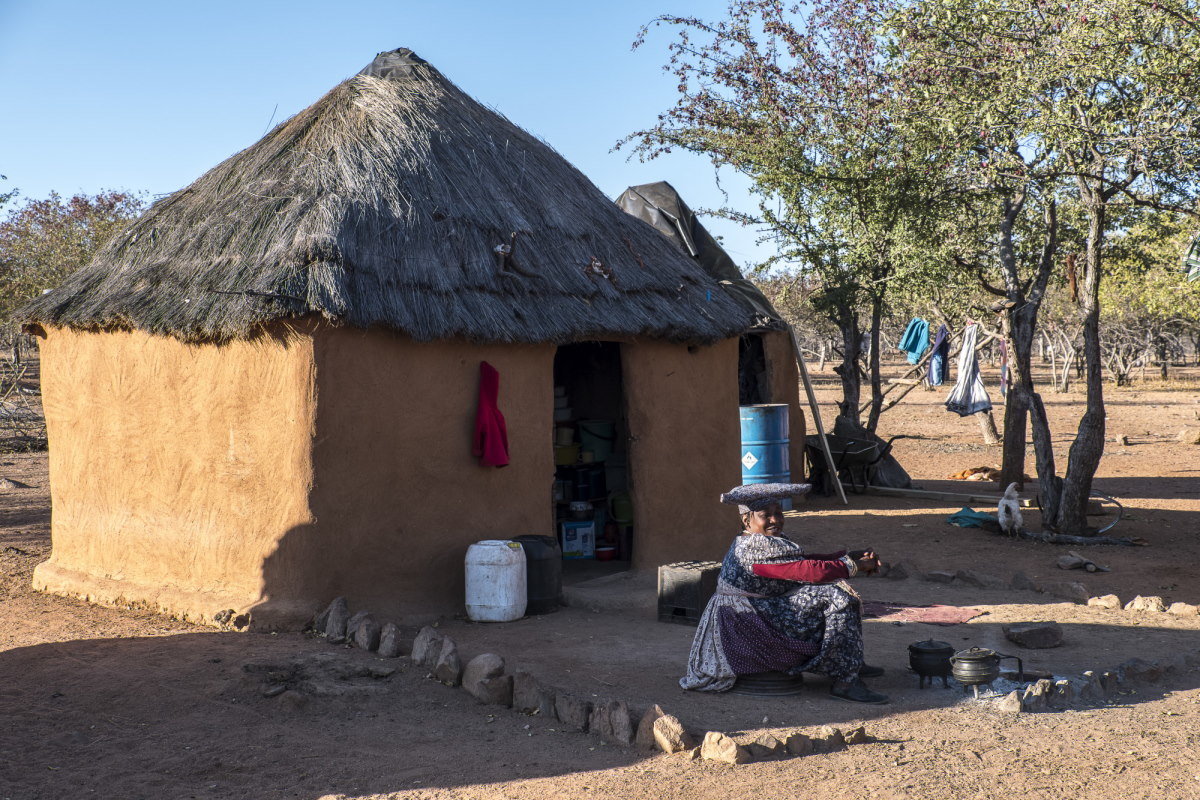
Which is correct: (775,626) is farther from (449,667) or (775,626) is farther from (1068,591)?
(1068,591)

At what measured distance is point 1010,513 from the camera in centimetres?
1095

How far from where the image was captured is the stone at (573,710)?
200 inches

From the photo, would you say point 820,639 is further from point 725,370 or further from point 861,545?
point 861,545

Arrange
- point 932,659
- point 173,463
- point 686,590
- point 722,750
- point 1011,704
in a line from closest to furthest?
point 722,750
point 1011,704
point 932,659
point 686,590
point 173,463

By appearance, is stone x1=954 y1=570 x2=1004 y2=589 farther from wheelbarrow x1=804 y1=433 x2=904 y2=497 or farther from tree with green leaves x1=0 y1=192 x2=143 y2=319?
tree with green leaves x1=0 y1=192 x2=143 y2=319

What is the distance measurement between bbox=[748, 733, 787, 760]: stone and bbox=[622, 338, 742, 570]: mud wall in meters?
3.96

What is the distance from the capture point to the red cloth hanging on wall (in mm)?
7500

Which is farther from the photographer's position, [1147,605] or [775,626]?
[1147,605]

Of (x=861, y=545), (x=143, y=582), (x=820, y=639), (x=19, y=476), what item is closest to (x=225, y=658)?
(x=143, y=582)

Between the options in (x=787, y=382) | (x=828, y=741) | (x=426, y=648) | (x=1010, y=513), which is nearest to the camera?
(x=828, y=741)

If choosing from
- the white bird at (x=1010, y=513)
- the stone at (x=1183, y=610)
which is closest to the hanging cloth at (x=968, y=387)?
the white bird at (x=1010, y=513)

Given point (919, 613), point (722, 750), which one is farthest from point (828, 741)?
point (919, 613)

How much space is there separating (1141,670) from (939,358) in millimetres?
9605

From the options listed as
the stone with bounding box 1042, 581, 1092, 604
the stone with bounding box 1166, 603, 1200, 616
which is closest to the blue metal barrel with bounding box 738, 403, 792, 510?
the stone with bounding box 1042, 581, 1092, 604
